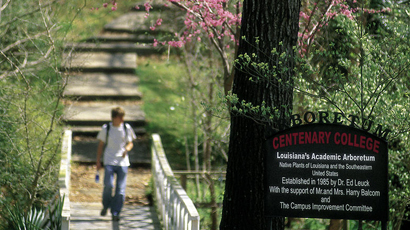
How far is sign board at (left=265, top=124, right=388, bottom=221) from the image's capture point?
14.2ft

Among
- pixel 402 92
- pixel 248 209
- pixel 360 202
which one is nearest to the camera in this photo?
pixel 360 202

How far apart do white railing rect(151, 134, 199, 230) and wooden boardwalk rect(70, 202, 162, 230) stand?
0.18 meters

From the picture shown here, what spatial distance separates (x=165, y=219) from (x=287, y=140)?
355 cm

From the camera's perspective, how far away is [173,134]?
14.5m

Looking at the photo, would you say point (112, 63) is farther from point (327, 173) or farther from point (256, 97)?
point (327, 173)

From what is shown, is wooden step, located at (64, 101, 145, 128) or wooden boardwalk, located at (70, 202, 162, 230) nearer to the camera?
wooden boardwalk, located at (70, 202, 162, 230)

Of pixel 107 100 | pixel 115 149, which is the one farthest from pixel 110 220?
pixel 107 100

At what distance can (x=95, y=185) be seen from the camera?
11.2 m

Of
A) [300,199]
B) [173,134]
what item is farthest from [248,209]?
[173,134]

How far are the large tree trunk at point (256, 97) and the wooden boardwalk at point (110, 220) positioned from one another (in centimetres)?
281

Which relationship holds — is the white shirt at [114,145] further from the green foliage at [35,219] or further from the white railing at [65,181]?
the green foliage at [35,219]

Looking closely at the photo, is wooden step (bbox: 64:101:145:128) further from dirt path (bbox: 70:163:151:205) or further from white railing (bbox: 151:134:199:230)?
white railing (bbox: 151:134:199:230)

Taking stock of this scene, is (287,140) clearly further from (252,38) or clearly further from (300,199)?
(252,38)

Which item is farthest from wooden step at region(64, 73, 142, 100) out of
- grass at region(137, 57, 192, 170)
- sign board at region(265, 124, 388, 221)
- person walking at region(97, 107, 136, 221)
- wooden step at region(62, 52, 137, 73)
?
sign board at region(265, 124, 388, 221)
